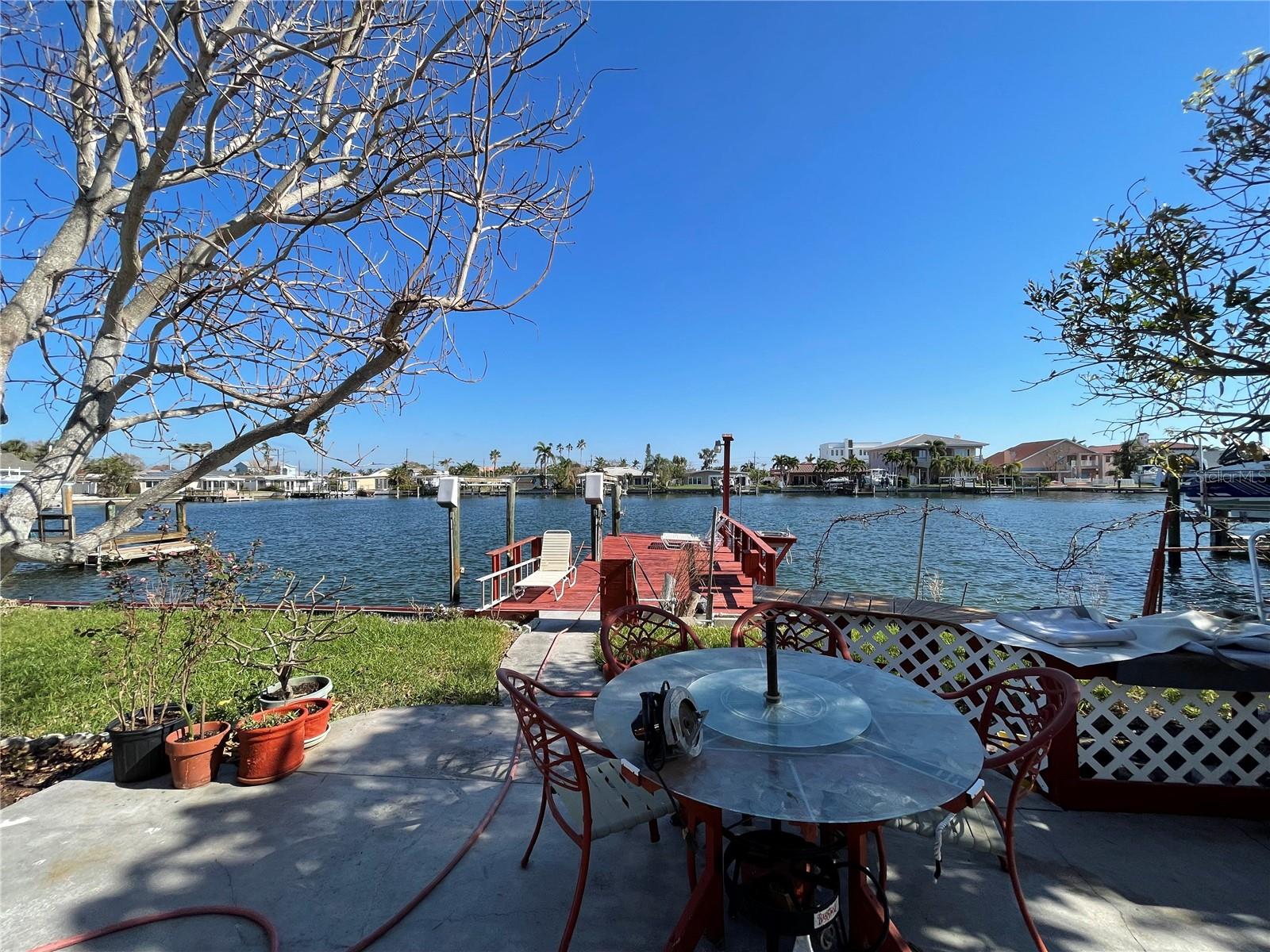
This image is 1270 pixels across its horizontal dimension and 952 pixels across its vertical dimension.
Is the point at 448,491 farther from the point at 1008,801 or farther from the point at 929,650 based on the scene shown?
the point at 1008,801

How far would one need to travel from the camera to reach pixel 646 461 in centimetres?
9081

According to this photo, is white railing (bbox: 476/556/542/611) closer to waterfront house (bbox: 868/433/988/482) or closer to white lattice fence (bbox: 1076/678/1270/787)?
white lattice fence (bbox: 1076/678/1270/787)

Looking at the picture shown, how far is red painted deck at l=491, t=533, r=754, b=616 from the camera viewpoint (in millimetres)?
7395

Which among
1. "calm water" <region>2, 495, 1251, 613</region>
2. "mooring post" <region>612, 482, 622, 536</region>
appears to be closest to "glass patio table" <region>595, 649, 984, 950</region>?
"calm water" <region>2, 495, 1251, 613</region>

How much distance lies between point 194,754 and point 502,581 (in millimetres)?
6733

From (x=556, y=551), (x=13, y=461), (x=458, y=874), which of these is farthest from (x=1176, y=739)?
(x=13, y=461)

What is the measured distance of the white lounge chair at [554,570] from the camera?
8.07m

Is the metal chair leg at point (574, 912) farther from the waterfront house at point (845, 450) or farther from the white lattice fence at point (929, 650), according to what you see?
the waterfront house at point (845, 450)

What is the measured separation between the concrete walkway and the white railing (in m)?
4.54

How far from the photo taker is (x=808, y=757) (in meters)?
1.64

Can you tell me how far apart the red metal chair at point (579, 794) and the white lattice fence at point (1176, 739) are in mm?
2411

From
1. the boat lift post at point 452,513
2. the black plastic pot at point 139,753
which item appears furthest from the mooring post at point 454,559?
the black plastic pot at point 139,753

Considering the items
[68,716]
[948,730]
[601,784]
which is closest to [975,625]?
[948,730]

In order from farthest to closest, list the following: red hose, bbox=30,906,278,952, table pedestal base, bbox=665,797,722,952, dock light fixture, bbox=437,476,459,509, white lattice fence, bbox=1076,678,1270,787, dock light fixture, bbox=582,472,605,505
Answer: dock light fixture, bbox=582,472,605,505
dock light fixture, bbox=437,476,459,509
white lattice fence, bbox=1076,678,1270,787
red hose, bbox=30,906,278,952
table pedestal base, bbox=665,797,722,952
